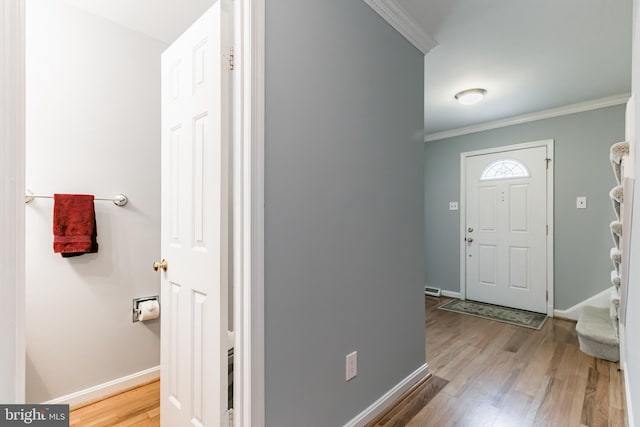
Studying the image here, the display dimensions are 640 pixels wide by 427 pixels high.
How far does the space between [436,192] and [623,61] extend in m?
2.35

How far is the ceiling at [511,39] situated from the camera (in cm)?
178

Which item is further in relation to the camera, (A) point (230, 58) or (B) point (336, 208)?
(B) point (336, 208)

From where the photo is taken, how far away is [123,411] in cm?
175

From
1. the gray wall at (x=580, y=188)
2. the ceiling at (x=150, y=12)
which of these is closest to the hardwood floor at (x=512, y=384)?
the gray wall at (x=580, y=188)

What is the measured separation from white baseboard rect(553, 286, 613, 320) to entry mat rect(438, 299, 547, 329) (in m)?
0.17

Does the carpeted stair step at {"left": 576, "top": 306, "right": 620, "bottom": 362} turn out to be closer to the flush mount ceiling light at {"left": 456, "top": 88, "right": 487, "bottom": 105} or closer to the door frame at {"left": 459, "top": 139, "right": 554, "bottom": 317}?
the door frame at {"left": 459, "top": 139, "right": 554, "bottom": 317}

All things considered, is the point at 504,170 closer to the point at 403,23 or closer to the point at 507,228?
the point at 507,228

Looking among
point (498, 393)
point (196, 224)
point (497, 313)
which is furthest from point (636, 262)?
point (497, 313)

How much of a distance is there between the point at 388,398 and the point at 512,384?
977mm

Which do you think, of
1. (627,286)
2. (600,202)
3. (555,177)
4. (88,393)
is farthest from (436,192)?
(88,393)

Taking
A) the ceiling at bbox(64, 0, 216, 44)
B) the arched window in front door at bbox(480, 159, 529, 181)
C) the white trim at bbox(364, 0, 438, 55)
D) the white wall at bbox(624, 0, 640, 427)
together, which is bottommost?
the white wall at bbox(624, 0, 640, 427)

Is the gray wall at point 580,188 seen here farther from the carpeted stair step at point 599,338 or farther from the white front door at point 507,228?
the carpeted stair step at point 599,338

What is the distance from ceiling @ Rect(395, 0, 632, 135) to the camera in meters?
1.80

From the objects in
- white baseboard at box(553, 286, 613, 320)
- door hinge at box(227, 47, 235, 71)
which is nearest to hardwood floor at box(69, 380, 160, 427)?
door hinge at box(227, 47, 235, 71)
